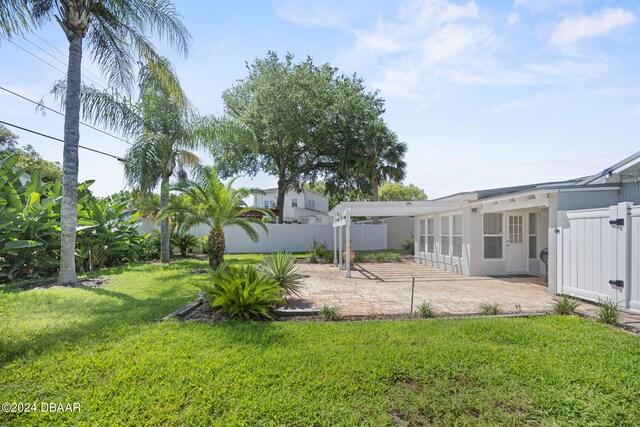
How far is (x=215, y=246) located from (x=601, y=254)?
10182 millimetres

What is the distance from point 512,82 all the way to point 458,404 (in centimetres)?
911

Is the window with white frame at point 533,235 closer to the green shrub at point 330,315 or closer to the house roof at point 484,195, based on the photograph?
the house roof at point 484,195

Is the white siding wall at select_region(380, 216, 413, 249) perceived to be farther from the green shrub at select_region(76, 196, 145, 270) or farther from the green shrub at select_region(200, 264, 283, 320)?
the green shrub at select_region(200, 264, 283, 320)

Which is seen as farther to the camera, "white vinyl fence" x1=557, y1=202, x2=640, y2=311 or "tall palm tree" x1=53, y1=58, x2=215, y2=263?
"tall palm tree" x1=53, y1=58, x2=215, y2=263

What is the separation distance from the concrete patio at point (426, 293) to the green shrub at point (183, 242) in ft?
29.5

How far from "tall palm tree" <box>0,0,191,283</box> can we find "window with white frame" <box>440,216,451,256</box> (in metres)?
11.4

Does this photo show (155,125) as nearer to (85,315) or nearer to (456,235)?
(85,315)

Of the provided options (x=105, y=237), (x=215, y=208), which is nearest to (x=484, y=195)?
(x=215, y=208)

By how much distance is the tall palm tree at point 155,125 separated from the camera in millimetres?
11141

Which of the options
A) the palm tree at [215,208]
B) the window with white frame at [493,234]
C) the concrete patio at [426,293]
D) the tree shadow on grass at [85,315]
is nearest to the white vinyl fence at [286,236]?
the palm tree at [215,208]

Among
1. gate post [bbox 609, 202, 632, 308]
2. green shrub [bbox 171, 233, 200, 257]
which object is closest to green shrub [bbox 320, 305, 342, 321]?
gate post [bbox 609, 202, 632, 308]

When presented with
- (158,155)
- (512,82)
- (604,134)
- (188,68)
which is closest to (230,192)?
(158,155)

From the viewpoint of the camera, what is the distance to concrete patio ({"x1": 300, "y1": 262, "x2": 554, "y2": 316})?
6340 mm

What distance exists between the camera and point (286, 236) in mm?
22438
